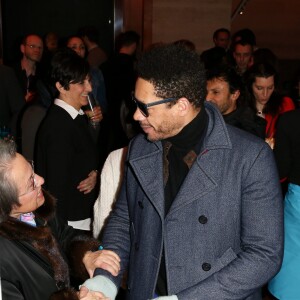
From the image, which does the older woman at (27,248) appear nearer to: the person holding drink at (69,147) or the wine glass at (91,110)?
the person holding drink at (69,147)

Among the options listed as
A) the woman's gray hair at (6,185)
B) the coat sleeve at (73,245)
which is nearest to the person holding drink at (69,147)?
the coat sleeve at (73,245)

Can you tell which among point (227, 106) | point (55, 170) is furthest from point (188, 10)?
point (55, 170)

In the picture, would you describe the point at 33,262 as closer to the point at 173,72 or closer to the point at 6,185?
the point at 6,185

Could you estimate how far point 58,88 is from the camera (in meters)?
3.50

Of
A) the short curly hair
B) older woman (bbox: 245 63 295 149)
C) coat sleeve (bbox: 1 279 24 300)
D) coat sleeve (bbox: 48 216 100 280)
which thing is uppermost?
the short curly hair

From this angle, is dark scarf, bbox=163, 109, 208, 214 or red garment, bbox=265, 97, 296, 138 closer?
dark scarf, bbox=163, 109, 208, 214

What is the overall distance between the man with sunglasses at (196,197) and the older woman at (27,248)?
179 millimetres

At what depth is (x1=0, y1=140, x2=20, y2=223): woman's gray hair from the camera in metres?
1.95

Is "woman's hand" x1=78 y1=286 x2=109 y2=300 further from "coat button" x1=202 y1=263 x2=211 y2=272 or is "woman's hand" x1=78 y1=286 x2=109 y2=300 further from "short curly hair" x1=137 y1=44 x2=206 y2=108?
"short curly hair" x1=137 y1=44 x2=206 y2=108

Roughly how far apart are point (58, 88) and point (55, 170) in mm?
606

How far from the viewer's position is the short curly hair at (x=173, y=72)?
1.82 m

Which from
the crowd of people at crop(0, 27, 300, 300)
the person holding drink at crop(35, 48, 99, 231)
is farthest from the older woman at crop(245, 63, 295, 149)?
the crowd of people at crop(0, 27, 300, 300)

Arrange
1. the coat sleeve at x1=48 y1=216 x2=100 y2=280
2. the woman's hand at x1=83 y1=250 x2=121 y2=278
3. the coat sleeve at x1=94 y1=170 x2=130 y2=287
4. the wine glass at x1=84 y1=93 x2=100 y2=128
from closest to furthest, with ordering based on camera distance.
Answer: the woman's hand at x1=83 y1=250 x2=121 y2=278, the coat sleeve at x1=94 y1=170 x2=130 y2=287, the coat sleeve at x1=48 y1=216 x2=100 y2=280, the wine glass at x1=84 y1=93 x2=100 y2=128

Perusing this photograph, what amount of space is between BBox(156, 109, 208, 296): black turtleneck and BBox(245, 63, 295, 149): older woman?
2.38 meters
